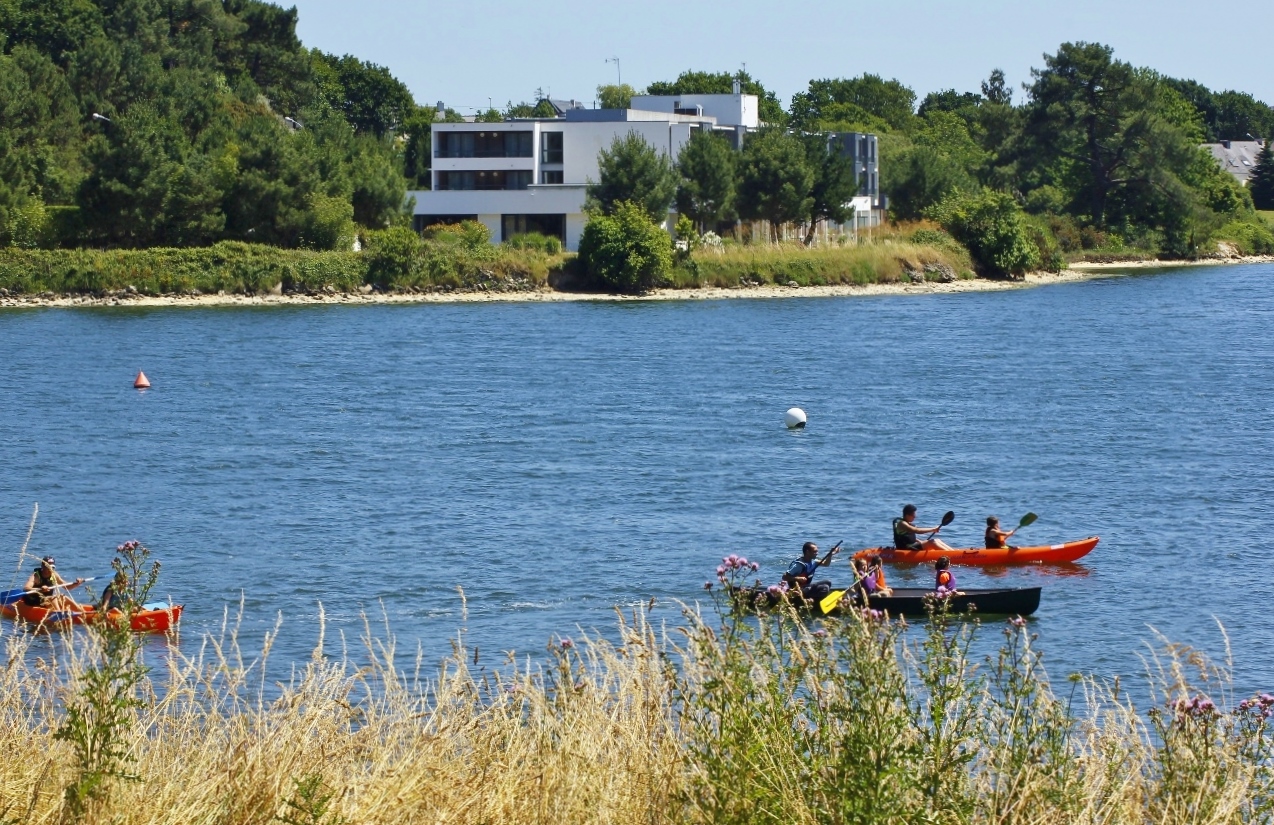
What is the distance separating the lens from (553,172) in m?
105

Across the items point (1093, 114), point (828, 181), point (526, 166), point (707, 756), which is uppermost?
point (1093, 114)

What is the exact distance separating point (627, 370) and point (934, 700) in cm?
5127

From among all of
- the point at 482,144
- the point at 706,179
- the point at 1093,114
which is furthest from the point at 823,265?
the point at 1093,114

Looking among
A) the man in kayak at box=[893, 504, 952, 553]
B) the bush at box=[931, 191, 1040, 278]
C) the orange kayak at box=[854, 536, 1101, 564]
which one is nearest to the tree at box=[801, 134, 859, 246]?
the bush at box=[931, 191, 1040, 278]

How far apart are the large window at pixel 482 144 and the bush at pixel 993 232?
27.1 meters

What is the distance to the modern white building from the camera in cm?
9988

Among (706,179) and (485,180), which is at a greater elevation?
(485,180)

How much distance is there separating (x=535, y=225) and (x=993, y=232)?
28389 millimetres

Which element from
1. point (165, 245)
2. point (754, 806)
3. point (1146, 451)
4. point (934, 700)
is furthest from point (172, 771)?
point (165, 245)

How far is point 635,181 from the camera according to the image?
300 feet

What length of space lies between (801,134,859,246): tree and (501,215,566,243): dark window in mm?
14946

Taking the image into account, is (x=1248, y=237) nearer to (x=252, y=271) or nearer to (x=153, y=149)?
(x=252, y=271)

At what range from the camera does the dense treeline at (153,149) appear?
83938 mm

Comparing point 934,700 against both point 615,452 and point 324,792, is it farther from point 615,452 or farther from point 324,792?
point 615,452
